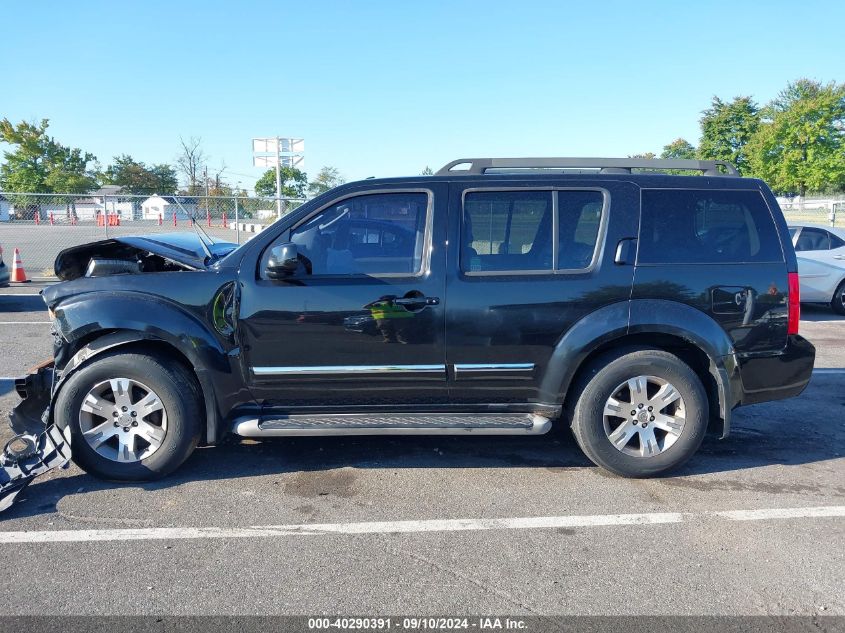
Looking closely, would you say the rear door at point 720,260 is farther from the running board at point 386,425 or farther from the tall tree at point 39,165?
the tall tree at point 39,165

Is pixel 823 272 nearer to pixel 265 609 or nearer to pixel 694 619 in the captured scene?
pixel 694 619

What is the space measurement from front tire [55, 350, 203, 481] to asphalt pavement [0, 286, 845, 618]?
0.54 feet

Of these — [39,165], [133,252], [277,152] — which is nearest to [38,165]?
[39,165]

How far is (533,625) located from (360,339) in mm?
1949

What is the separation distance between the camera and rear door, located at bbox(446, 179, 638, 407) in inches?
160

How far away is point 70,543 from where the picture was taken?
336cm

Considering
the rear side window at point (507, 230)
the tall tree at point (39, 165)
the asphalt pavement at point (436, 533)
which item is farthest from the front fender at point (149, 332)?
the tall tree at point (39, 165)

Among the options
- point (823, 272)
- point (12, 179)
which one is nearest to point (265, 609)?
point (823, 272)

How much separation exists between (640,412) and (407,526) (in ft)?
5.48

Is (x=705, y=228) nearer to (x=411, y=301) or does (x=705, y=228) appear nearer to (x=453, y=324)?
(x=453, y=324)

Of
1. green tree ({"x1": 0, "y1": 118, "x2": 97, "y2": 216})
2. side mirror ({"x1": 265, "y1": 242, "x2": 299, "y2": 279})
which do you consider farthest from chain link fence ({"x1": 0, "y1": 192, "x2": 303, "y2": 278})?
green tree ({"x1": 0, "y1": 118, "x2": 97, "y2": 216})

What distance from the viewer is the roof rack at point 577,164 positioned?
14.4 ft

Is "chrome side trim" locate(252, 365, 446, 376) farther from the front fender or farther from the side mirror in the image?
the side mirror

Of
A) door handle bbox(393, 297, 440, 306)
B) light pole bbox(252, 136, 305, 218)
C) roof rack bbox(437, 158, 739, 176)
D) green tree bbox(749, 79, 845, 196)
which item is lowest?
door handle bbox(393, 297, 440, 306)
